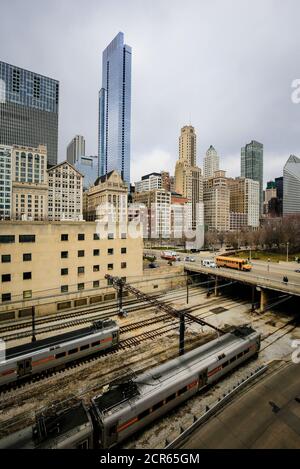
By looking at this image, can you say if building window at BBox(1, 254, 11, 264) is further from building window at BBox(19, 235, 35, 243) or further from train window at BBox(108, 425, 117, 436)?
train window at BBox(108, 425, 117, 436)

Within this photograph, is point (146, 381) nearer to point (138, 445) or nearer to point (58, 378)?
point (138, 445)

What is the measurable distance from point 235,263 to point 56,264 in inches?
1314

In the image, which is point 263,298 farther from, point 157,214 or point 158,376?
point 157,214

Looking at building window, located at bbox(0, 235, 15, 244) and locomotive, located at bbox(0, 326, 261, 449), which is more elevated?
A: building window, located at bbox(0, 235, 15, 244)

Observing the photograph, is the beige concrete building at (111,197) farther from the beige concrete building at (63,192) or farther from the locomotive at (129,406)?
the locomotive at (129,406)

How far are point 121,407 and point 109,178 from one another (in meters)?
145

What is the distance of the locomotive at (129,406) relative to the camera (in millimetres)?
10031

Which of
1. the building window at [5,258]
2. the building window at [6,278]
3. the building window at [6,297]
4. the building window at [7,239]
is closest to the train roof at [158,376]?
the building window at [6,297]

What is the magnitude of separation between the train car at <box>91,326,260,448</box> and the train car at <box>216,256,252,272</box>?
26429mm

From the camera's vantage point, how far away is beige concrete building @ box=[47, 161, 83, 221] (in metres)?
134

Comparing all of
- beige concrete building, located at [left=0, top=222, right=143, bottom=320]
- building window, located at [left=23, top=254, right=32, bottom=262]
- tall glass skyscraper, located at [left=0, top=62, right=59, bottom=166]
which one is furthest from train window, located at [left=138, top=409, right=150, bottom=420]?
tall glass skyscraper, located at [left=0, top=62, right=59, bottom=166]

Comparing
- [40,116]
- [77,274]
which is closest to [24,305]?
[77,274]

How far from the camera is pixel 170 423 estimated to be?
1366 cm

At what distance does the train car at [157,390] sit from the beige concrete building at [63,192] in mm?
127337
